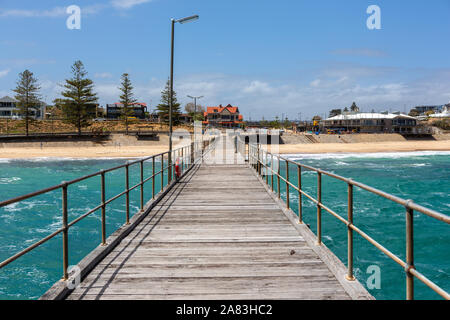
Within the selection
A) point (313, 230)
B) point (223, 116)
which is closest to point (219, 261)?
point (313, 230)

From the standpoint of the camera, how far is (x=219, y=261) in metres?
4.69

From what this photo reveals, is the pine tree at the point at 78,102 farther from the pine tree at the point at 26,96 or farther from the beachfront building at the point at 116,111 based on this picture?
the beachfront building at the point at 116,111

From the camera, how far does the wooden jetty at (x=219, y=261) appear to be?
375cm

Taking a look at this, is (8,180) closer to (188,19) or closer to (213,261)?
(188,19)

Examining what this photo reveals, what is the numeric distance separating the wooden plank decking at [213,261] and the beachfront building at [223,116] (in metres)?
119

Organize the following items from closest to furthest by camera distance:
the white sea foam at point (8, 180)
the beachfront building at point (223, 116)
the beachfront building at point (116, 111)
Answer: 1. the white sea foam at point (8, 180)
2. the beachfront building at point (116, 111)
3. the beachfront building at point (223, 116)

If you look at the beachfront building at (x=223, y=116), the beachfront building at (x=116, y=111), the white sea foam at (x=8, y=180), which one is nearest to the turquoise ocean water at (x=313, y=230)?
the white sea foam at (x=8, y=180)

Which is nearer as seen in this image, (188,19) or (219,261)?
(219,261)

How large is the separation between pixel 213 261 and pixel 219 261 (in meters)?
0.08

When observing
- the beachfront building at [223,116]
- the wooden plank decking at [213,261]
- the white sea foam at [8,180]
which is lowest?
the white sea foam at [8,180]

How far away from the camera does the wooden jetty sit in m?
3.75

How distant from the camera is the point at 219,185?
11.5m

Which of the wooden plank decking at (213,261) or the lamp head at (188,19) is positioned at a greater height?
the lamp head at (188,19)

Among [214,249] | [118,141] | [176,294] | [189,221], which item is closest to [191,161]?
[189,221]
